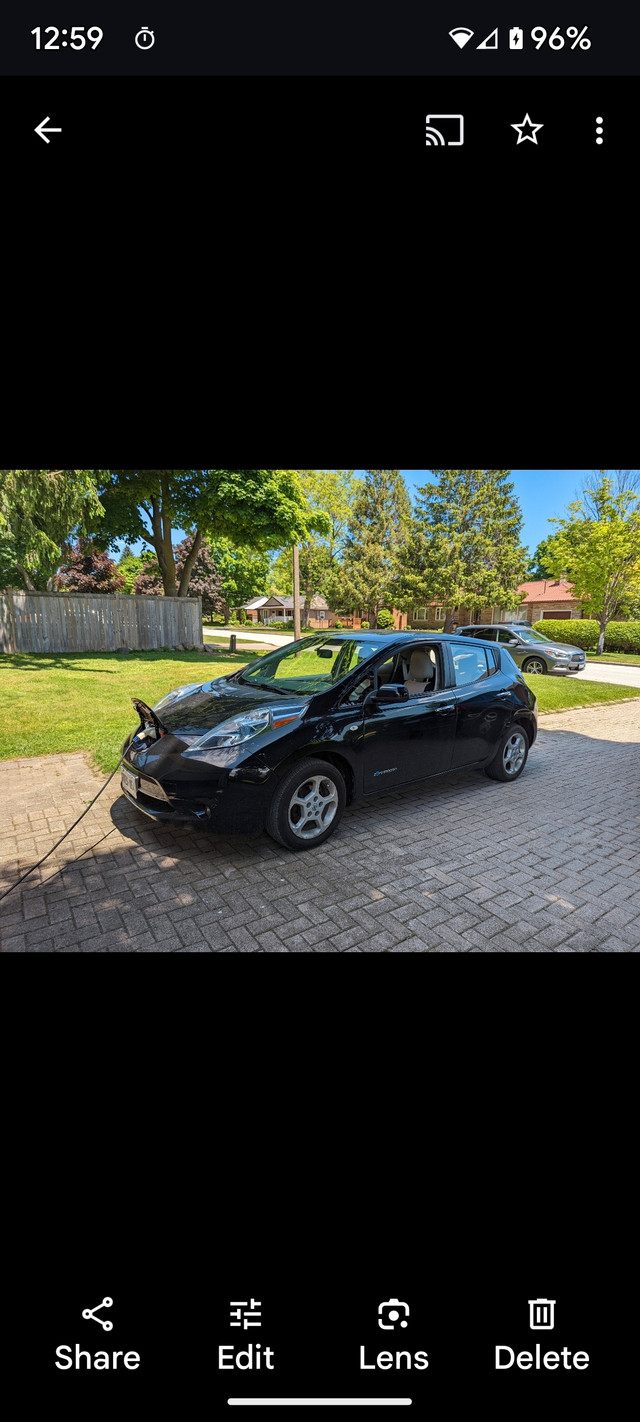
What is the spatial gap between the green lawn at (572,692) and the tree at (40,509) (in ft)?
33.6

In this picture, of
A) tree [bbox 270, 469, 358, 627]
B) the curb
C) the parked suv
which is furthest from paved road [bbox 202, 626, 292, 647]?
the curb

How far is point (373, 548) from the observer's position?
31219 mm

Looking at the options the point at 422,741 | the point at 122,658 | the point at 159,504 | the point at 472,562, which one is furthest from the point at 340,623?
the point at 422,741

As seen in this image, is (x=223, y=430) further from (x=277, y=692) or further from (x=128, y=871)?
(x=128, y=871)

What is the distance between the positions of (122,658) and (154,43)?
559 inches

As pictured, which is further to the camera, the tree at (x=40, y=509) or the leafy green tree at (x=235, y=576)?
the leafy green tree at (x=235, y=576)

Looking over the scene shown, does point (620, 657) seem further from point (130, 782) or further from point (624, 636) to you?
point (130, 782)

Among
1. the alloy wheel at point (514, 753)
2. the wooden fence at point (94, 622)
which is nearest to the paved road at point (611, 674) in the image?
the alloy wheel at point (514, 753)

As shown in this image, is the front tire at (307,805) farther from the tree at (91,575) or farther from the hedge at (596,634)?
the tree at (91,575)

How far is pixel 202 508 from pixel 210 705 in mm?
14478

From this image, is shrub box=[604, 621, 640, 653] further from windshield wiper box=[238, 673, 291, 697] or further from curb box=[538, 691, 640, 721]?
windshield wiper box=[238, 673, 291, 697]

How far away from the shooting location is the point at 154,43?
45.6 inches

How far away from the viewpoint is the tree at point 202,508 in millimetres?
16031

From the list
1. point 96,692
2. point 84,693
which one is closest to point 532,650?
point 96,692
